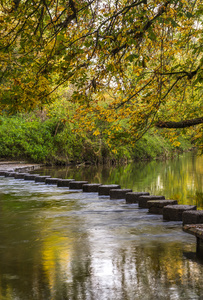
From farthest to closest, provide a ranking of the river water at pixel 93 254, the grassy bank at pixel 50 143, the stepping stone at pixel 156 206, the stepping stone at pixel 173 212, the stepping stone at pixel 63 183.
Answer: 1. the grassy bank at pixel 50 143
2. the stepping stone at pixel 63 183
3. the stepping stone at pixel 156 206
4. the stepping stone at pixel 173 212
5. the river water at pixel 93 254

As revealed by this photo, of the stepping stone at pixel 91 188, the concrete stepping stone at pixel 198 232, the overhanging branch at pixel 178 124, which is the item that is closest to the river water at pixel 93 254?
the concrete stepping stone at pixel 198 232

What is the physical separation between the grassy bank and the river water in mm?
19759

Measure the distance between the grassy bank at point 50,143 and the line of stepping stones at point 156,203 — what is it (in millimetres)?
12697

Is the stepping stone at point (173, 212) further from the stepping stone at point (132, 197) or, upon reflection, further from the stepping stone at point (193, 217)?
the stepping stone at point (132, 197)

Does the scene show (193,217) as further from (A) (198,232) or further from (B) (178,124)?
(B) (178,124)

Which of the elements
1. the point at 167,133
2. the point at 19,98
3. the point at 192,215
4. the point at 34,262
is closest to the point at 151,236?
the point at 192,215

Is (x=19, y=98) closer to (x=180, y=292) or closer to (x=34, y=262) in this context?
(x=34, y=262)

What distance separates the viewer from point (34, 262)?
21.8ft

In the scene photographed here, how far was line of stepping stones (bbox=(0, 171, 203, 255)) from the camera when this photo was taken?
23.8 ft

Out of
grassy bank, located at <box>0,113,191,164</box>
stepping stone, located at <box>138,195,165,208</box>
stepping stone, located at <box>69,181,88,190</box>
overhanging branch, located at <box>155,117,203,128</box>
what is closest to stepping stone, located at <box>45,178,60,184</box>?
stepping stone, located at <box>69,181,88,190</box>

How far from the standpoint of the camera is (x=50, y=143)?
34.0m

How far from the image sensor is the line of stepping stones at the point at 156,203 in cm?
725

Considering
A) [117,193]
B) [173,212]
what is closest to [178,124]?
[117,193]

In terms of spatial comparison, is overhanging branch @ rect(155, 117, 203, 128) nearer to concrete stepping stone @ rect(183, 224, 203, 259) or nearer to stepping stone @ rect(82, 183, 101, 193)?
stepping stone @ rect(82, 183, 101, 193)
